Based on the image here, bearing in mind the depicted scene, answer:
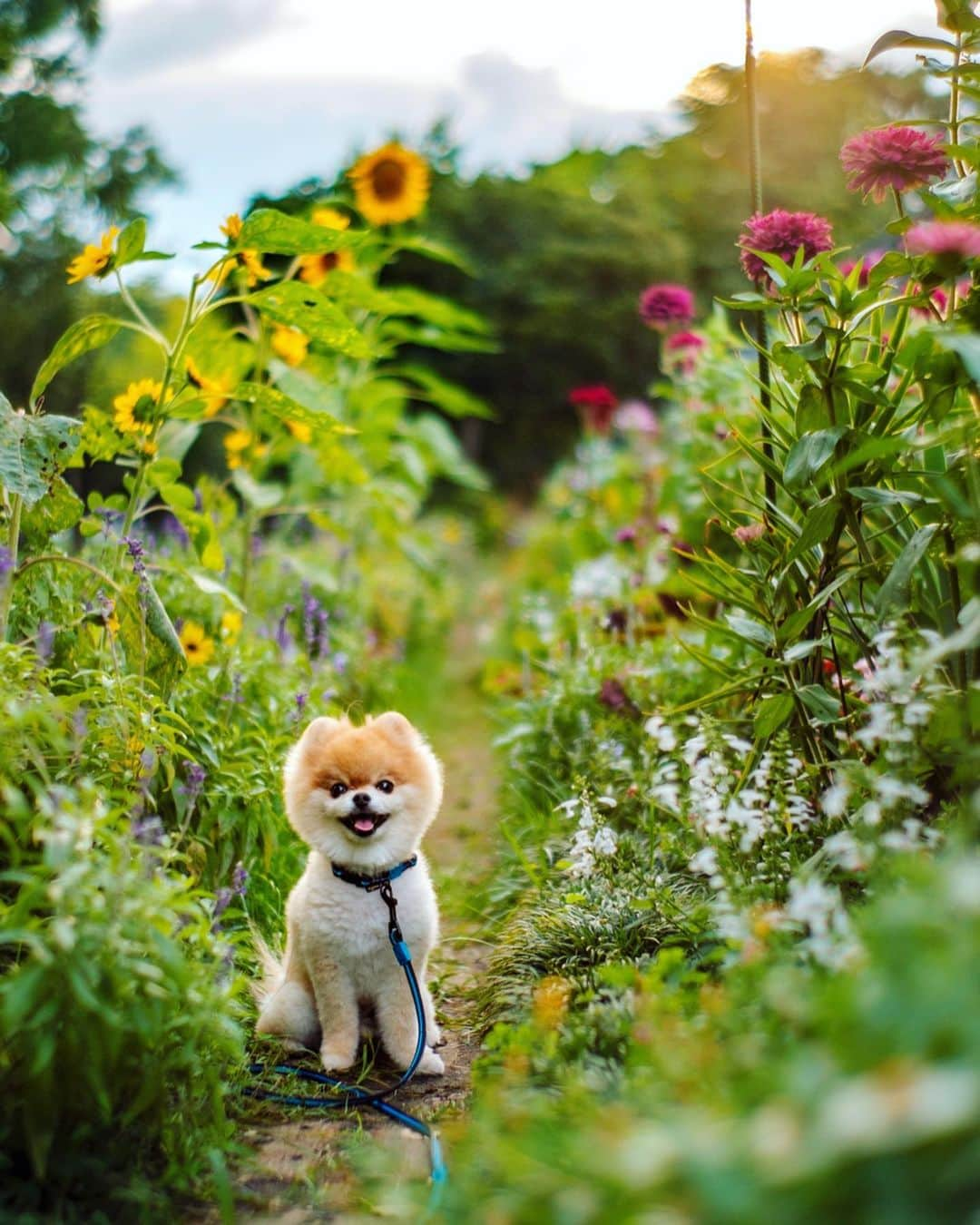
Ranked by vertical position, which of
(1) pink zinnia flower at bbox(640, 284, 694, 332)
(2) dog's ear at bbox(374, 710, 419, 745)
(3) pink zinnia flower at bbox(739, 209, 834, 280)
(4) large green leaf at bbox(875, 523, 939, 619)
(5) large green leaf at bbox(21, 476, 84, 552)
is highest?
(1) pink zinnia flower at bbox(640, 284, 694, 332)

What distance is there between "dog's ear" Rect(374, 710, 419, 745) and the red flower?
3754 mm

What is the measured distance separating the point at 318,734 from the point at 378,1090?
772mm

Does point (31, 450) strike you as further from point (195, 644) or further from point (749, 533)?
point (749, 533)

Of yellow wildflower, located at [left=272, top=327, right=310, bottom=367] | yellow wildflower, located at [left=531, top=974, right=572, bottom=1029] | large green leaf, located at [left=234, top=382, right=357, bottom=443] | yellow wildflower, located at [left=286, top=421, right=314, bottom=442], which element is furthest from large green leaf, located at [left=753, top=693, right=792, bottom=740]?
yellow wildflower, located at [left=272, top=327, right=310, bottom=367]

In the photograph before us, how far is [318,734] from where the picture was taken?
8.25 ft

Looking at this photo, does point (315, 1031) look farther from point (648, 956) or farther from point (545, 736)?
point (545, 736)

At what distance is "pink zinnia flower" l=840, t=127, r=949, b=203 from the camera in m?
2.40

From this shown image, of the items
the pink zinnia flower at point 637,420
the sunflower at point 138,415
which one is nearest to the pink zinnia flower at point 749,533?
the sunflower at point 138,415

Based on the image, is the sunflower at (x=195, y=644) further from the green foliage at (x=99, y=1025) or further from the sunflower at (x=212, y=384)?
the green foliage at (x=99, y=1025)

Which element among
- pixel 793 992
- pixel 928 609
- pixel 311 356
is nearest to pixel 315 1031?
pixel 793 992

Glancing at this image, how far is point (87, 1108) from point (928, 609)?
76.3 inches

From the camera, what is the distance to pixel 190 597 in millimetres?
4004

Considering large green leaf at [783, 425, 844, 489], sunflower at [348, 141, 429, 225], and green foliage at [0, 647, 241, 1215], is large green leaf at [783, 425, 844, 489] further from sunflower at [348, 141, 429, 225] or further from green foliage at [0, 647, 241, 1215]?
sunflower at [348, 141, 429, 225]

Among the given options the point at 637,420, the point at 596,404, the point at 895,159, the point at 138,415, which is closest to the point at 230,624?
the point at 138,415
